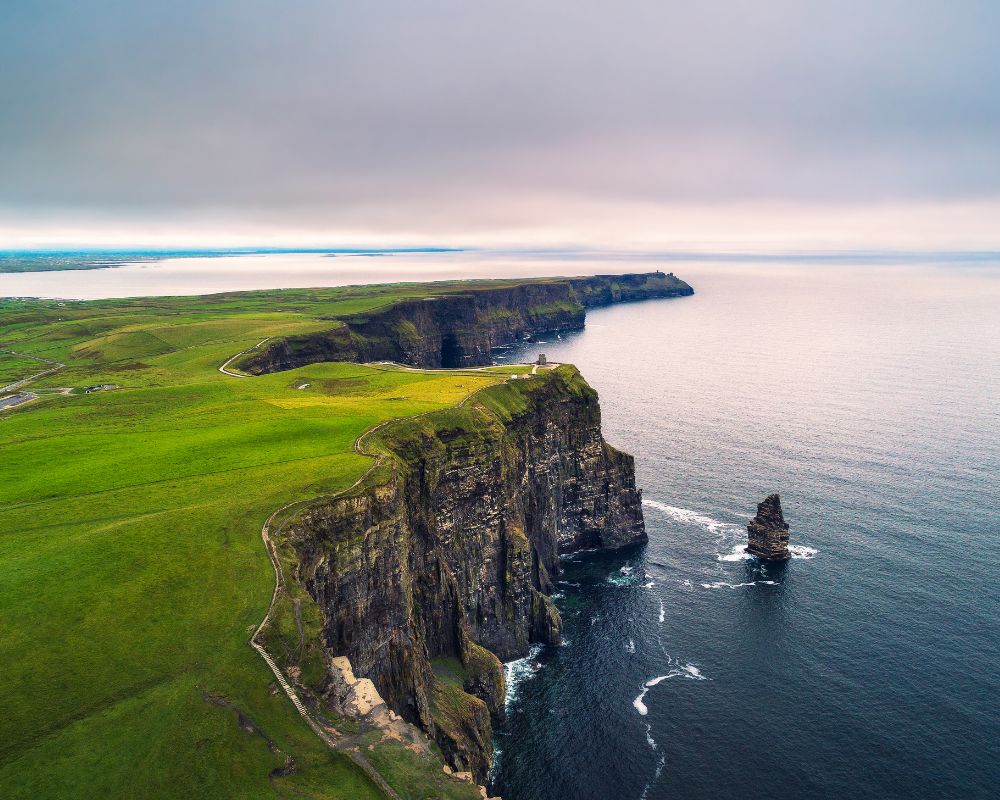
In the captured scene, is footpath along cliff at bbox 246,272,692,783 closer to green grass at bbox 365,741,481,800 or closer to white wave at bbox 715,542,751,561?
green grass at bbox 365,741,481,800

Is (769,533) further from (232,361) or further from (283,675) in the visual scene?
(232,361)

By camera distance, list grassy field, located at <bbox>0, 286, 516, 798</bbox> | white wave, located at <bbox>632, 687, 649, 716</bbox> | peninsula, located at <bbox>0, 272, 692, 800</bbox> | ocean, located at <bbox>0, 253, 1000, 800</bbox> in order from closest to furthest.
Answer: grassy field, located at <bbox>0, 286, 516, 798</bbox>, peninsula, located at <bbox>0, 272, 692, 800</bbox>, ocean, located at <bbox>0, 253, 1000, 800</bbox>, white wave, located at <bbox>632, 687, 649, 716</bbox>

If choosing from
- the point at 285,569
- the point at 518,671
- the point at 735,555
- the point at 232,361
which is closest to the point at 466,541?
the point at 518,671

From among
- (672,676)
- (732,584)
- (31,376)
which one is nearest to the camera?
(672,676)

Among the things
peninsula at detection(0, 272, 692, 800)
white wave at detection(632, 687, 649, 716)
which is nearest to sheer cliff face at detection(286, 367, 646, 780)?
peninsula at detection(0, 272, 692, 800)

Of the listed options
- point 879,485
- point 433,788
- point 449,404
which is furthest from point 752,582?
point 433,788

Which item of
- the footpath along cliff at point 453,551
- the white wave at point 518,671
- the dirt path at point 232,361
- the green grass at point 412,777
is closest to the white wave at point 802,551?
the footpath along cliff at point 453,551
